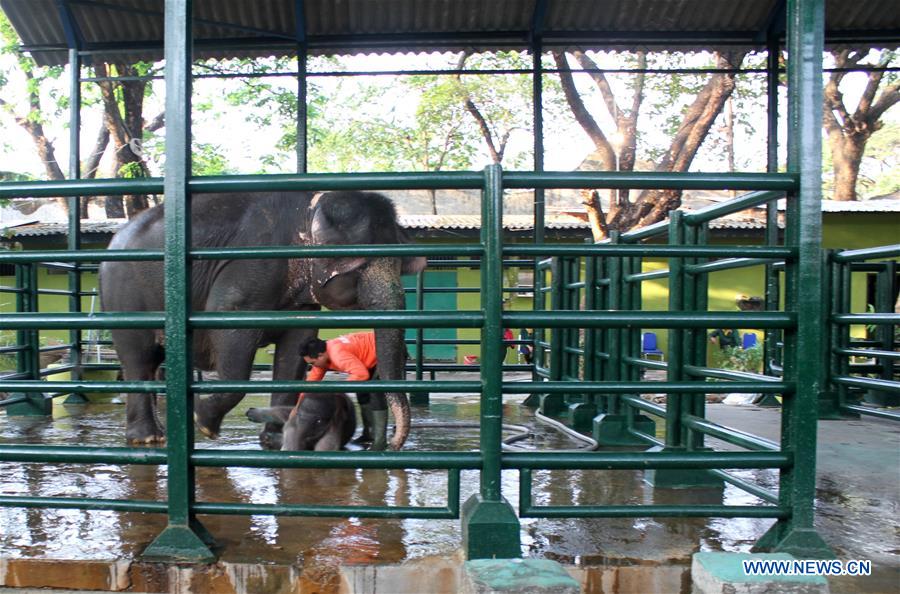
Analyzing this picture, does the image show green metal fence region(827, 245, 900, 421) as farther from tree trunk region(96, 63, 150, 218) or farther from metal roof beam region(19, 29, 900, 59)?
tree trunk region(96, 63, 150, 218)

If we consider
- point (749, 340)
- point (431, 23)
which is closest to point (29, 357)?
point (431, 23)

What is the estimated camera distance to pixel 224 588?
9.16 feet

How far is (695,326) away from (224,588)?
1.91 meters

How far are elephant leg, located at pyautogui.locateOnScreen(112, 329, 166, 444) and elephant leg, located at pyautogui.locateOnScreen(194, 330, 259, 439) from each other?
60cm

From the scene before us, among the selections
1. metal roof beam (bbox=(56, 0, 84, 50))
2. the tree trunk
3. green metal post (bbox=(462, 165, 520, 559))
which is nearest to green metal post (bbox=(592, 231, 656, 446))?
green metal post (bbox=(462, 165, 520, 559))

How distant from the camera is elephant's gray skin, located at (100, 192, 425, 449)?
5062 mm

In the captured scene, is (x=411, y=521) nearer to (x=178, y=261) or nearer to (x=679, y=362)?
(x=178, y=261)

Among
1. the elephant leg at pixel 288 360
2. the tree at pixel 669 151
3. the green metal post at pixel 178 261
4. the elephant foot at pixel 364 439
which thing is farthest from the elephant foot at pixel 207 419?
the tree at pixel 669 151

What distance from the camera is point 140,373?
5.65 metres

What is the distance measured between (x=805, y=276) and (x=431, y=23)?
17.5 ft

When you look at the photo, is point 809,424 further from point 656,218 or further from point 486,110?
point 486,110

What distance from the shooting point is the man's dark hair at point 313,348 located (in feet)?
16.5

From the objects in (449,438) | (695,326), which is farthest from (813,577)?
(449,438)

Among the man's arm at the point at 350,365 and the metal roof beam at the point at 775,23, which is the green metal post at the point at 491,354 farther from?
the metal roof beam at the point at 775,23
